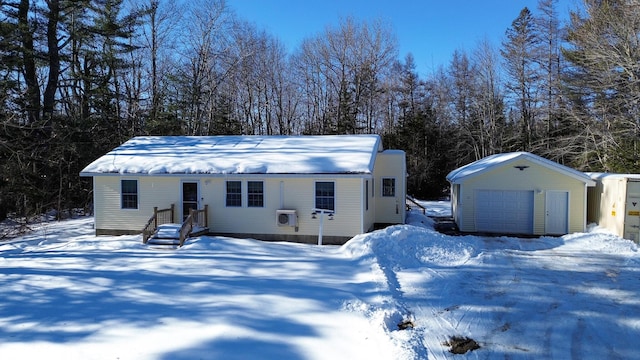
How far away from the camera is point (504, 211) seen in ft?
50.4

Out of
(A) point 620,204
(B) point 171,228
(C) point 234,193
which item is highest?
(C) point 234,193

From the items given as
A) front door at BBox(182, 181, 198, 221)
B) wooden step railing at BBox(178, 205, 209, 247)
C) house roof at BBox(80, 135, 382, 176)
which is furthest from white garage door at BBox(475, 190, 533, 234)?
front door at BBox(182, 181, 198, 221)

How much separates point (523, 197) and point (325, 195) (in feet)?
26.4

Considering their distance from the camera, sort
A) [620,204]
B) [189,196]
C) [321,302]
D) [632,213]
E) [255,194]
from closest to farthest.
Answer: [321,302] < [632,213] < [620,204] < [255,194] < [189,196]

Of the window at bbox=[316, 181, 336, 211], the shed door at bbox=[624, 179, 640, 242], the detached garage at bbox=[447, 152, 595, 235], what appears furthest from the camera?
the detached garage at bbox=[447, 152, 595, 235]

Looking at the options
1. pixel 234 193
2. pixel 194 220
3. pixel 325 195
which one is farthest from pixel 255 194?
pixel 325 195

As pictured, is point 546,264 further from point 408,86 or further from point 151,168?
point 408,86

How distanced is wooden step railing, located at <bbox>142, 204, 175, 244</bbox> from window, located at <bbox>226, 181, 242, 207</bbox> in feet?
6.94

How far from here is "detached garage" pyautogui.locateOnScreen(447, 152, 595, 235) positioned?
48.0 ft

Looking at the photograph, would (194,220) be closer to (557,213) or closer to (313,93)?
(557,213)

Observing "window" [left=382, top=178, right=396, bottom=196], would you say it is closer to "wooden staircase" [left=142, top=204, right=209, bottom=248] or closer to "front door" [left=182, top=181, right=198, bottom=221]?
"wooden staircase" [left=142, top=204, right=209, bottom=248]

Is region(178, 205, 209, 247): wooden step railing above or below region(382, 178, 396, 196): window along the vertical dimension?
below

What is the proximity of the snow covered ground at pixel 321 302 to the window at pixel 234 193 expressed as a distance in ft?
8.30

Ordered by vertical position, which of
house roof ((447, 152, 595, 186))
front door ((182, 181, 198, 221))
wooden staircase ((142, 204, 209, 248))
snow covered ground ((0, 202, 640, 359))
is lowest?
snow covered ground ((0, 202, 640, 359))
